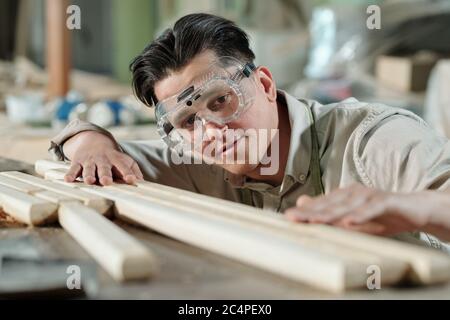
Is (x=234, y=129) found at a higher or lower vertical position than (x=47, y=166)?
higher

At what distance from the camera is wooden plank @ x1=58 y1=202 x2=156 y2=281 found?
3.95 feet

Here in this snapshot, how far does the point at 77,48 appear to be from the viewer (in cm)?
957

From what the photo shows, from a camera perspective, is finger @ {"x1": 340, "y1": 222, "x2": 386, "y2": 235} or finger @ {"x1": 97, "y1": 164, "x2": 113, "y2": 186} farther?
finger @ {"x1": 97, "y1": 164, "x2": 113, "y2": 186}

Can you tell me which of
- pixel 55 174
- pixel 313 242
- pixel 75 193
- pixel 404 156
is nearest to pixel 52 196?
pixel 75 193

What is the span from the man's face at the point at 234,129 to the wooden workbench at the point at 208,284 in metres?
0.55

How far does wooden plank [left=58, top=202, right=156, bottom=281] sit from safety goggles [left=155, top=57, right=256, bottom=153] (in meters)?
0.49

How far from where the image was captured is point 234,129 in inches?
76.4

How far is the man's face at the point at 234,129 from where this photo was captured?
1.92 m

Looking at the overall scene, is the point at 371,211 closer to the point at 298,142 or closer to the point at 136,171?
the point at 298,142

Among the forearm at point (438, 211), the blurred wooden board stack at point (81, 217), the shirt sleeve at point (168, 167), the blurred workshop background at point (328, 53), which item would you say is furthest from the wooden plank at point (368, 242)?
the blurred workshop background at point (328, 53)

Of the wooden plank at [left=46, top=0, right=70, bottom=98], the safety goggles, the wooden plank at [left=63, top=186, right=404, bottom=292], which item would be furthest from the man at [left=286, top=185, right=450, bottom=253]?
the wooden plank at [left=46, top=0, right=70, bottom=98]

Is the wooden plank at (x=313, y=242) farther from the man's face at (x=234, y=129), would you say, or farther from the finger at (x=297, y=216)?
the man's face at (x=234, y=129)

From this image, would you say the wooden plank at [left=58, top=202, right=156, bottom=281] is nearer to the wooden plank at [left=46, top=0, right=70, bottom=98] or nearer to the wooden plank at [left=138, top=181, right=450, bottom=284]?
the wooden plank at [left=138, top=181, right=450, bottom=284]

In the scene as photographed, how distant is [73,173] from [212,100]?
444 mm
